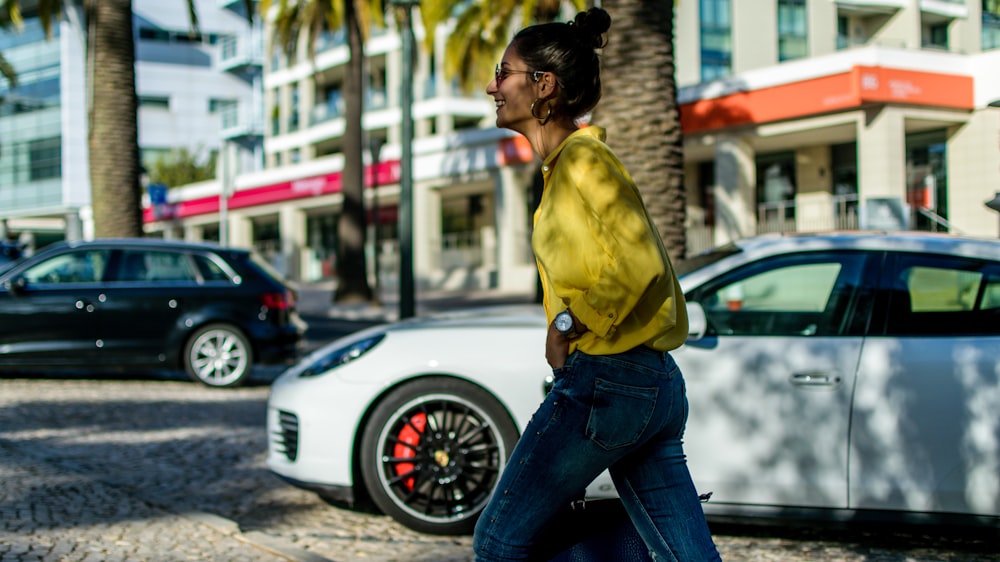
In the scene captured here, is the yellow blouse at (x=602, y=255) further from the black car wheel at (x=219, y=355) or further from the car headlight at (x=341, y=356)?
the black car wheel at (x=219, y=355)

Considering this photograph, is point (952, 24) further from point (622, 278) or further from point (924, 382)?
point (622, 278)

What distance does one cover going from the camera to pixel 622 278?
1.97m

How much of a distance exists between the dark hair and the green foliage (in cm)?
6144

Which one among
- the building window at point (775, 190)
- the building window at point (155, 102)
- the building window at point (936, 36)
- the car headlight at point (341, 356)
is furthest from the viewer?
the building window at point (155, 102)

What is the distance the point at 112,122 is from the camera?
14.5 metres

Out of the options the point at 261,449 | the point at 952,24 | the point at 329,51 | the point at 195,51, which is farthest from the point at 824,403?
the point at 195,51

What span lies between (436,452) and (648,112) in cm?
378

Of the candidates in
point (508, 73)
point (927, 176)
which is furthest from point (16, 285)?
point (927, 176)

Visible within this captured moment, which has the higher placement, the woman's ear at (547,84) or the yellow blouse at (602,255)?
the woman's ear at (547,84)

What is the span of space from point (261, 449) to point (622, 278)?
5.10 m

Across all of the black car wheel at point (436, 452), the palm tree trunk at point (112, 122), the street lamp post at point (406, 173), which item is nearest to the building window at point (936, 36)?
the street lamp post at point (406, 173)

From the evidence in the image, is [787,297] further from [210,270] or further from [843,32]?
[843,32]

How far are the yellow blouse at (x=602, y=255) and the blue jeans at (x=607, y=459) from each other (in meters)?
0.06

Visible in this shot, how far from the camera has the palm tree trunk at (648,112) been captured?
288 inches
